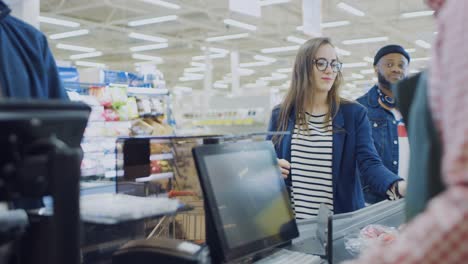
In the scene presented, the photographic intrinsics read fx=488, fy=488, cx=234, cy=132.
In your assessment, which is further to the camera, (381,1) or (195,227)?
(381,1)

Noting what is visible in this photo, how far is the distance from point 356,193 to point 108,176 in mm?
1326

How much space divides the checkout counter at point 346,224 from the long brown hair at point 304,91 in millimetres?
560

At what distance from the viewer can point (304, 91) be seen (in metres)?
2.33

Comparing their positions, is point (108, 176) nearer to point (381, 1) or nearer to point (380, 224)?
point (380, 224)

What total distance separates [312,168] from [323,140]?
5.4 inches

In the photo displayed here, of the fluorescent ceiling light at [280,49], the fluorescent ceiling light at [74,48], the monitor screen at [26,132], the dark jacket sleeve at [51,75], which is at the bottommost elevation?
the monitor screen at [26,132]

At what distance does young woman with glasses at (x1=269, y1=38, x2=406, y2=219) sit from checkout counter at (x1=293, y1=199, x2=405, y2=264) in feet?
0.92

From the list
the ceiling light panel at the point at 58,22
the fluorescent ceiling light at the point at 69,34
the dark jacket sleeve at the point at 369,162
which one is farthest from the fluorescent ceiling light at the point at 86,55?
the dark jacket sleeve at the point at 369,162

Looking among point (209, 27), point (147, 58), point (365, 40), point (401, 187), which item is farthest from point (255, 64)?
point (401, 187)

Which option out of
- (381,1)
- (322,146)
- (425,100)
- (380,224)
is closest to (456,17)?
(425,100)

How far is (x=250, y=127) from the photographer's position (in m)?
5.96

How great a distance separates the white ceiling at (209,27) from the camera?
11.4m

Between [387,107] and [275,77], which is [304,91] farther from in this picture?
[275,77]

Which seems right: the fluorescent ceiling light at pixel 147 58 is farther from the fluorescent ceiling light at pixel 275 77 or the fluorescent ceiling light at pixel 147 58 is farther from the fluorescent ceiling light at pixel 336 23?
the fluorescent ceiling light at pixel 336 23
